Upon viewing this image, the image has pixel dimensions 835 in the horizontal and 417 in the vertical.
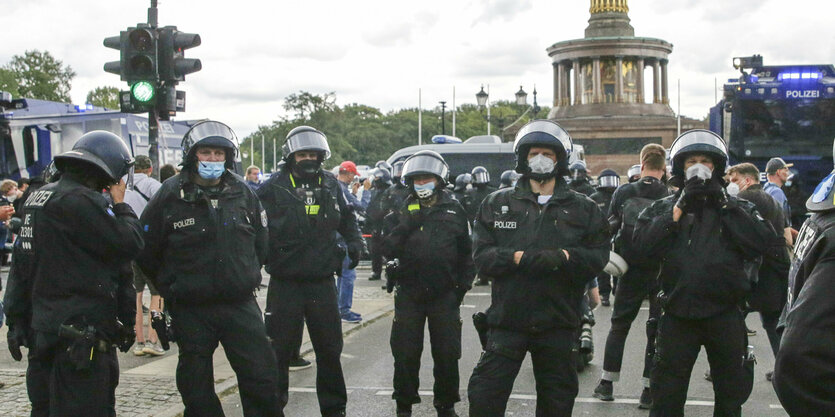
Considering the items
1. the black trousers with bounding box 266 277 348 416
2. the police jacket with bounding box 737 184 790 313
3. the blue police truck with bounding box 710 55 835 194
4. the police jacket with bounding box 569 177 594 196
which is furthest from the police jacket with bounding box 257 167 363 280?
the blue police truck with bounding box 710 55 835 194

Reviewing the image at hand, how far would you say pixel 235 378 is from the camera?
8.02 meters

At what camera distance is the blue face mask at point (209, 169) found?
5.57 metres

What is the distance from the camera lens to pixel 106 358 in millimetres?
4797

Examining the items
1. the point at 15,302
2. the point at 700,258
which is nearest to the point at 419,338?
the point at 700,258

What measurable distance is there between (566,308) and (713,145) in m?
1.29

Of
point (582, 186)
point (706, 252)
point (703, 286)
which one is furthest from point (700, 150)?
point (582, 186)

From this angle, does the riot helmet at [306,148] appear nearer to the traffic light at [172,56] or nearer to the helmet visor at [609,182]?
the traffic light at [172,56]

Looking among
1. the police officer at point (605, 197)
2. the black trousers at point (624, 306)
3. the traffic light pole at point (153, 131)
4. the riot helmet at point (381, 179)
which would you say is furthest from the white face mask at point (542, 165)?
the riot helmet at point (381, 179)

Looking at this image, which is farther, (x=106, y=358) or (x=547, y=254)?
(x=547, y=254)

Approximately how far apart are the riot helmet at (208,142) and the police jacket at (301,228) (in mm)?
961

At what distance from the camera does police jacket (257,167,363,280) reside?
261 inches

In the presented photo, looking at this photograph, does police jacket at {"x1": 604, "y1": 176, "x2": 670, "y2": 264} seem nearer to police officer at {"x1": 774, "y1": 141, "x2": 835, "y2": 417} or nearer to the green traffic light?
police officer at {"x1": 774, "y1": 141, "x2": 835, "y2": 417}

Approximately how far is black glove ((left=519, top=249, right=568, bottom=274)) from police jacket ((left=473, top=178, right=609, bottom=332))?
46mm

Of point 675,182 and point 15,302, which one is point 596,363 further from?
point 15,302
